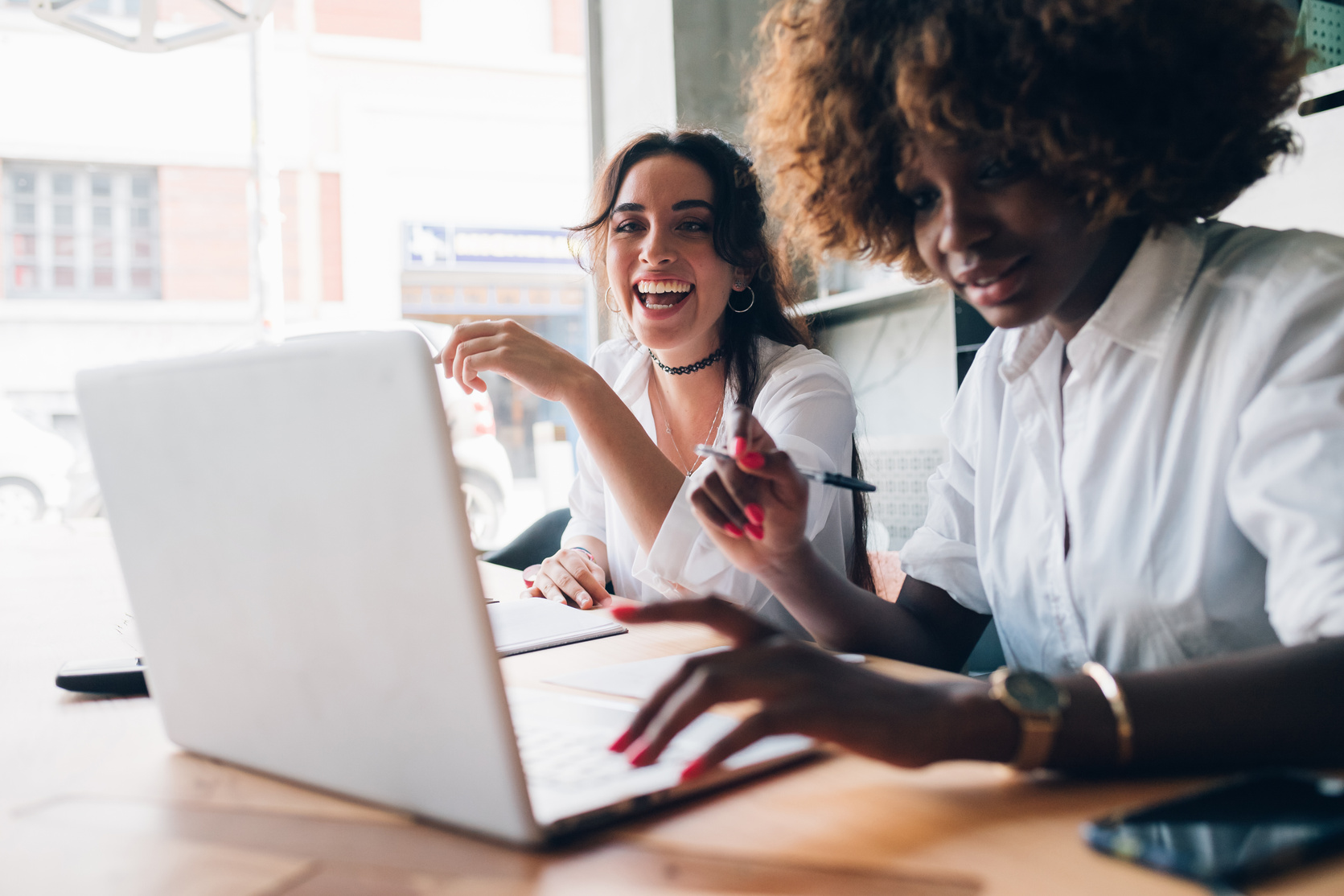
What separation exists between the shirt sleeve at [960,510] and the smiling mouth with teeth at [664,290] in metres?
0.71

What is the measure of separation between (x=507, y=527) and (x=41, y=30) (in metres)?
3.94

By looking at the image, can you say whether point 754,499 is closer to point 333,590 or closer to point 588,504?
point 333,590

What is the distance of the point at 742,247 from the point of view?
173 centimetres

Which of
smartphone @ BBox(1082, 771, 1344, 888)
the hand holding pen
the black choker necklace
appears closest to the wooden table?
smartphone @ BBox(1082, 771, 1344, 888)

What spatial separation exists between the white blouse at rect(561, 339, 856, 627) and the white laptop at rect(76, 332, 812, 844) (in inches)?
20.1

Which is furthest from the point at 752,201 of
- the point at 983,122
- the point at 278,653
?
the point at 278,653

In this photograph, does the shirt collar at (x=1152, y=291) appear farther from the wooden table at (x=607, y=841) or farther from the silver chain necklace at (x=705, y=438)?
the silver chain necklace at (x=705, y=438)

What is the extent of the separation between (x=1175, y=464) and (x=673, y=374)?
1.13 meters

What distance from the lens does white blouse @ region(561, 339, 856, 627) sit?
137 centimetres

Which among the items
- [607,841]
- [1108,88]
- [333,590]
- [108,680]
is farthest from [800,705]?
[108,680]

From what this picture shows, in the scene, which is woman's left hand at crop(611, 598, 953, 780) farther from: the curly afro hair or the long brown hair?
the long brown hair

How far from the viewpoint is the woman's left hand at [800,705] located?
0.53 meters

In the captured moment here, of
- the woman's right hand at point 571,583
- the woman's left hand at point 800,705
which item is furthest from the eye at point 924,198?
the woman's right hand at point 571,583

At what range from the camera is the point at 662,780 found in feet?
1.81
